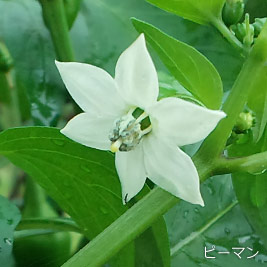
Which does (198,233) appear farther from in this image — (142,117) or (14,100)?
(14,100)

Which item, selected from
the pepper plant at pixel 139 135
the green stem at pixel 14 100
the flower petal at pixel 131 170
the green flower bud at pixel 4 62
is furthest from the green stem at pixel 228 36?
the green stem at pixel 14 100

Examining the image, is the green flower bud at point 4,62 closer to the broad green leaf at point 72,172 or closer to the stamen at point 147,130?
the broad green leaf at point 72,172

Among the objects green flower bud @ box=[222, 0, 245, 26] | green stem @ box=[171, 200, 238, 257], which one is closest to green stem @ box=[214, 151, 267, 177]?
green flower bud @ box=[222, 0, 245, 26]


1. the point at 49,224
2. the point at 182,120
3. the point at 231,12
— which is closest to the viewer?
the point at 182,120

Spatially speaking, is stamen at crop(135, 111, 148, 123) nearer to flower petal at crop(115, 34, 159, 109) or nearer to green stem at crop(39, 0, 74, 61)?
flower petal at crop(115, 34, 159, 109)

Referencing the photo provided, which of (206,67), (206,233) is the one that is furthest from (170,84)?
(206,233)

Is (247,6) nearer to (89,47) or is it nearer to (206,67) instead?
(89,47)

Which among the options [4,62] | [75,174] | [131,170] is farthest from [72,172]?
[4,62]
